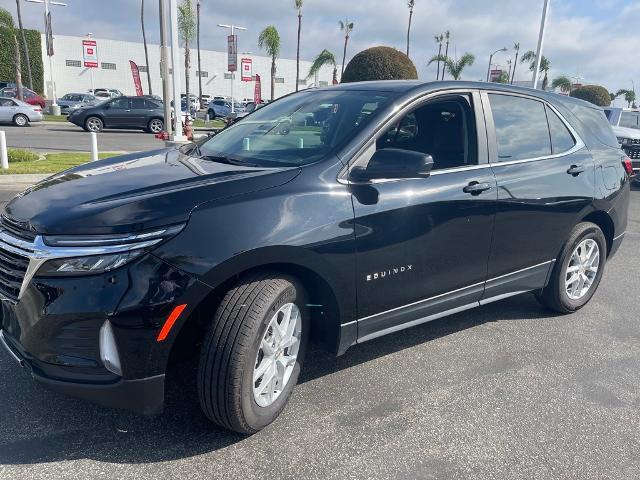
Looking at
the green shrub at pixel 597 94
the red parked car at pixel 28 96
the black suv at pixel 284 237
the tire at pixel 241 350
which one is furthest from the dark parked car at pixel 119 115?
the green shrub at pixel 597 94

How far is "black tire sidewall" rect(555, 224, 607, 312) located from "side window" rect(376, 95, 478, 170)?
4.51 feet

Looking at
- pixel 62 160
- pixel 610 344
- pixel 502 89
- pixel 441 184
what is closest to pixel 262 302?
pixel 441 184

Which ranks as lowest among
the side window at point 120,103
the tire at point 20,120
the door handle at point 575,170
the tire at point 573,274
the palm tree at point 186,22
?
the tire at point 20,120

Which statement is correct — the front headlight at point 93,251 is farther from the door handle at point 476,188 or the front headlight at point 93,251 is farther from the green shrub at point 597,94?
the green shrub at point 597,94

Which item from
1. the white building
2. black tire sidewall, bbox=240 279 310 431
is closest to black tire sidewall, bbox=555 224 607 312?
black tire sidewall, bbox=240 279 310 431

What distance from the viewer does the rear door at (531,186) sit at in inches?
145

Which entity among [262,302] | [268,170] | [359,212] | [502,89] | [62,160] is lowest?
[62,160]

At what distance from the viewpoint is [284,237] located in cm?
253

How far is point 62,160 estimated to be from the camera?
12.4m

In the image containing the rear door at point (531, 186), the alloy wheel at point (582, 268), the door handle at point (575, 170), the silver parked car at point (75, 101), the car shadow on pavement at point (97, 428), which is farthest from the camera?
the silver parked car at point (75, 101)

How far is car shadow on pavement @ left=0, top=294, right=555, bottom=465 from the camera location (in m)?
2.54

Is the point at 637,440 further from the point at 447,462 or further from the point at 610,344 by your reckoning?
the point at 610,344

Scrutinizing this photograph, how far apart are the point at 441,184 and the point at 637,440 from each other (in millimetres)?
1744

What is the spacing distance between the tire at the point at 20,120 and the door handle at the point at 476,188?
25576 mm
